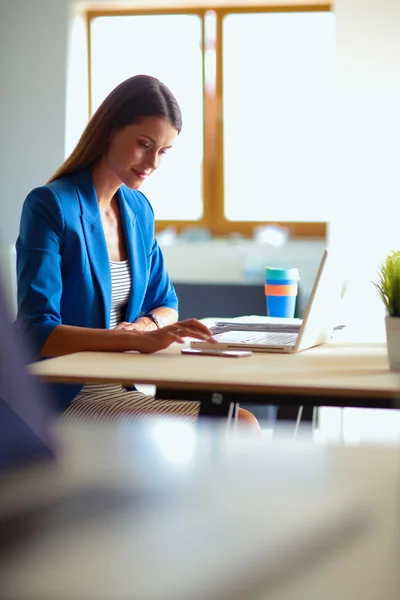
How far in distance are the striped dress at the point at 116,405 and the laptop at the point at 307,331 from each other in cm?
20

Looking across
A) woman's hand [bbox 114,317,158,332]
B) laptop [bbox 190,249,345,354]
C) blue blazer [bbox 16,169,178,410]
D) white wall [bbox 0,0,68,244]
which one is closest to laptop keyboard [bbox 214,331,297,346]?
laptop [bbox 190,249,345,354]

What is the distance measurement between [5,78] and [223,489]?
5434 mm

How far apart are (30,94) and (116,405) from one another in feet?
12.3

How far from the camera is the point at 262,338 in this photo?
2.13 meters

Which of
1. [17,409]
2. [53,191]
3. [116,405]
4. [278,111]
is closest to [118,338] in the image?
[116,405]

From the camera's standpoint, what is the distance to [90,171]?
2.41m

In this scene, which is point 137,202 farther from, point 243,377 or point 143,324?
point 243,377

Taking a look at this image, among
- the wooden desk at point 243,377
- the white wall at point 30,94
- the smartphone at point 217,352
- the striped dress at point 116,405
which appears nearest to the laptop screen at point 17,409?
the wooden desk at point 243,377

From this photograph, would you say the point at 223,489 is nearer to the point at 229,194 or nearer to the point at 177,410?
the point at 177,410

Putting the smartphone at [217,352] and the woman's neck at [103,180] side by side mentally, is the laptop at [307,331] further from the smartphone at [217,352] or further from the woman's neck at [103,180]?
the woman's neck at [103,180]

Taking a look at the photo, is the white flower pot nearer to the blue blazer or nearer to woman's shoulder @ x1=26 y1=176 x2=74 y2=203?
the blue blazer

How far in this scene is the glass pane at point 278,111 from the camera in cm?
525

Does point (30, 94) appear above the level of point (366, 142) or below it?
above

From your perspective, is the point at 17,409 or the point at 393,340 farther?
the point at 393,340
